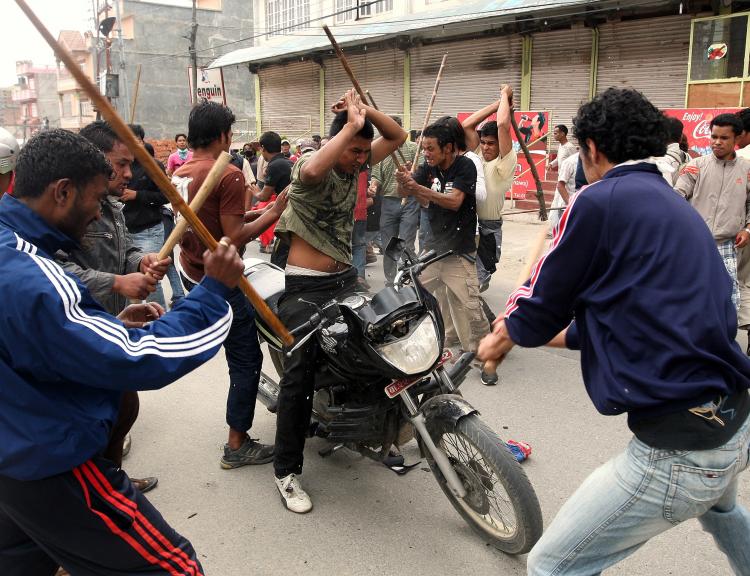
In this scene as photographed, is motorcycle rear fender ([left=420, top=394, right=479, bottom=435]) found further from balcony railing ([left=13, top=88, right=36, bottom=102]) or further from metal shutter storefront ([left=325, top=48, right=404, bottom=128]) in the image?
balcony railing ([left=13, top=88, right=36, bottom=102])

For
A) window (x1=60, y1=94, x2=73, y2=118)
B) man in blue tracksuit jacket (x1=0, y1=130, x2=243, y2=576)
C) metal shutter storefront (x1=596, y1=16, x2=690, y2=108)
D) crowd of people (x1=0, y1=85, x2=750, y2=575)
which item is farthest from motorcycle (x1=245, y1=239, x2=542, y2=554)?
window (x1=60, y1=94, x2=73, y2=118)

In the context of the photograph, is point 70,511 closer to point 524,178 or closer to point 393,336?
point 393,336

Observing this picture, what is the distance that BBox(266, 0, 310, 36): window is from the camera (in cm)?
2296

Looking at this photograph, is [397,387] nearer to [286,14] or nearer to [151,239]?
[151,239]

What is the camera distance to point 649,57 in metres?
12.2

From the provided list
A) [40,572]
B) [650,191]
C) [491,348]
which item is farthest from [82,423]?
[650,191]

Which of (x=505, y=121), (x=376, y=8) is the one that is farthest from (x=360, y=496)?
(x=376, y=8)

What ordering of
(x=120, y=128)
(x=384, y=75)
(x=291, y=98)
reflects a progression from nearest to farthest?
(x=120, y=128) → (x=384, y=75) → (x=291, y=98)

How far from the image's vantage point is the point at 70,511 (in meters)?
1.80

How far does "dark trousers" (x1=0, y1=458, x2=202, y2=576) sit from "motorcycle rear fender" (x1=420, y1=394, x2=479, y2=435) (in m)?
1.30

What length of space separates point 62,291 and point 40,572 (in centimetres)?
95

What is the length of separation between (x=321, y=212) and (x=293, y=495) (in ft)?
4.80

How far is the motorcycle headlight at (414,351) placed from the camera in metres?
2.76

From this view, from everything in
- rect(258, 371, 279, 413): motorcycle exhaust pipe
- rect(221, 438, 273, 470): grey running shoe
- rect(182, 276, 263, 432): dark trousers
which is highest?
rect(182, 276, 263, 432): dark trousers
